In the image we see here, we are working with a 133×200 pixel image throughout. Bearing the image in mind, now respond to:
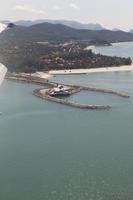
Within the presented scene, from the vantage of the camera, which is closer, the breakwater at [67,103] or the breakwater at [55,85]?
the breakwater at [67,103]

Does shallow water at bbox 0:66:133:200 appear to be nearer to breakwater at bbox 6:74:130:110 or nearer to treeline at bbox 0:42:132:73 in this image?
breakwater at bbox 6:74:130:110

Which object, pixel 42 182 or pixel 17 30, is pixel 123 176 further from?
pixel 17 30

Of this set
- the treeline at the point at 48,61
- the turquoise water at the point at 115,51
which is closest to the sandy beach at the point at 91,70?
the treeline at the point at 48,61

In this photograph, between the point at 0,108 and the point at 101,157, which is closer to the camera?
the point at 101,157

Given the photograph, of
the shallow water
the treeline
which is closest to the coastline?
the treeline

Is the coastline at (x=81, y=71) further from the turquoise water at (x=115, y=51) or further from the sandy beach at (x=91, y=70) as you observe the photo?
the turquoise water at (x=115, y=51)

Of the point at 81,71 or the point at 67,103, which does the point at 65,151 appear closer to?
the point at 67,103

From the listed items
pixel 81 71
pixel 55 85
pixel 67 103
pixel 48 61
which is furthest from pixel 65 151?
pixel 48 61

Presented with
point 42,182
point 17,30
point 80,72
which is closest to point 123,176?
point 42,182
